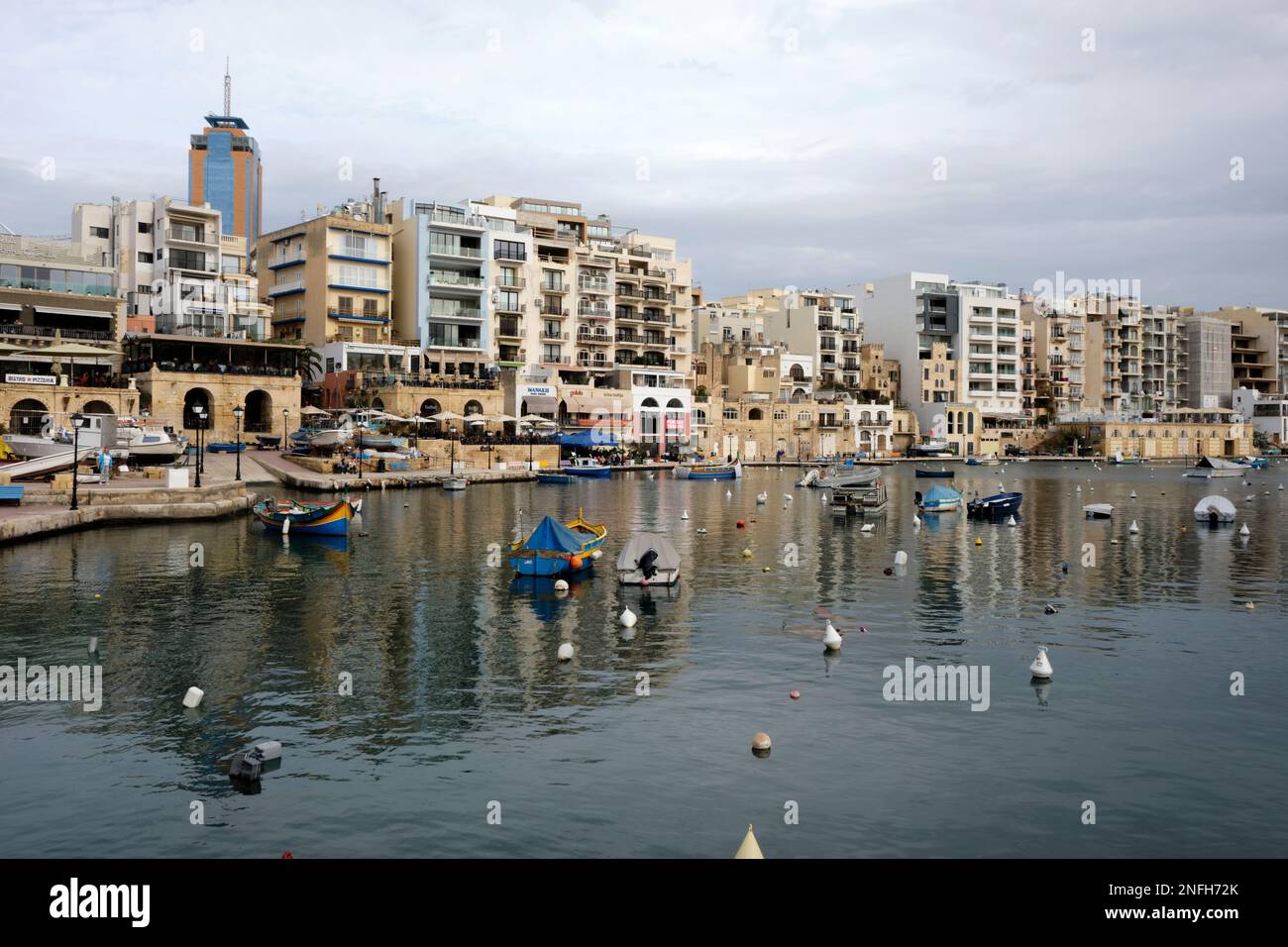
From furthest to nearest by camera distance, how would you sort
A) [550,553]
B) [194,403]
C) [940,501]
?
1. [194,403]
2. [940,501]
3. [550,553]

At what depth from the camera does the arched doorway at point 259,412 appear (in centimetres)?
7888

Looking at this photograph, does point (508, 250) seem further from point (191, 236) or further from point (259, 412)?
point (259, 412)

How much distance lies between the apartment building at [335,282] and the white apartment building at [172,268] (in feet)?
11.6

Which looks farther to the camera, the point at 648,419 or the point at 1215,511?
the point at 648,419

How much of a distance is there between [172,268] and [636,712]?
3137 inches

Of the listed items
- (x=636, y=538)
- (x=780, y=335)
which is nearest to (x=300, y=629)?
(x=636, y=538)

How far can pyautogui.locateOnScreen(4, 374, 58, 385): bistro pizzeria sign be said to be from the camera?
64.3 metres

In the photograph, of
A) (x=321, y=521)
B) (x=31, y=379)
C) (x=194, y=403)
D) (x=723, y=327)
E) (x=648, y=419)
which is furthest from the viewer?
(x=723, y=327)

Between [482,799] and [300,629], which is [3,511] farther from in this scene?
[482,799]

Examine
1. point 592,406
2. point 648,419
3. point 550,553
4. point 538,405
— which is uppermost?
point 592,406

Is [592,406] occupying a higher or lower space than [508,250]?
lower

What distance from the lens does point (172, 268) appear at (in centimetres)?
8456

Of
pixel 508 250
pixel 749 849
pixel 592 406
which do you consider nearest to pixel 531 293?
pixel 508 250
